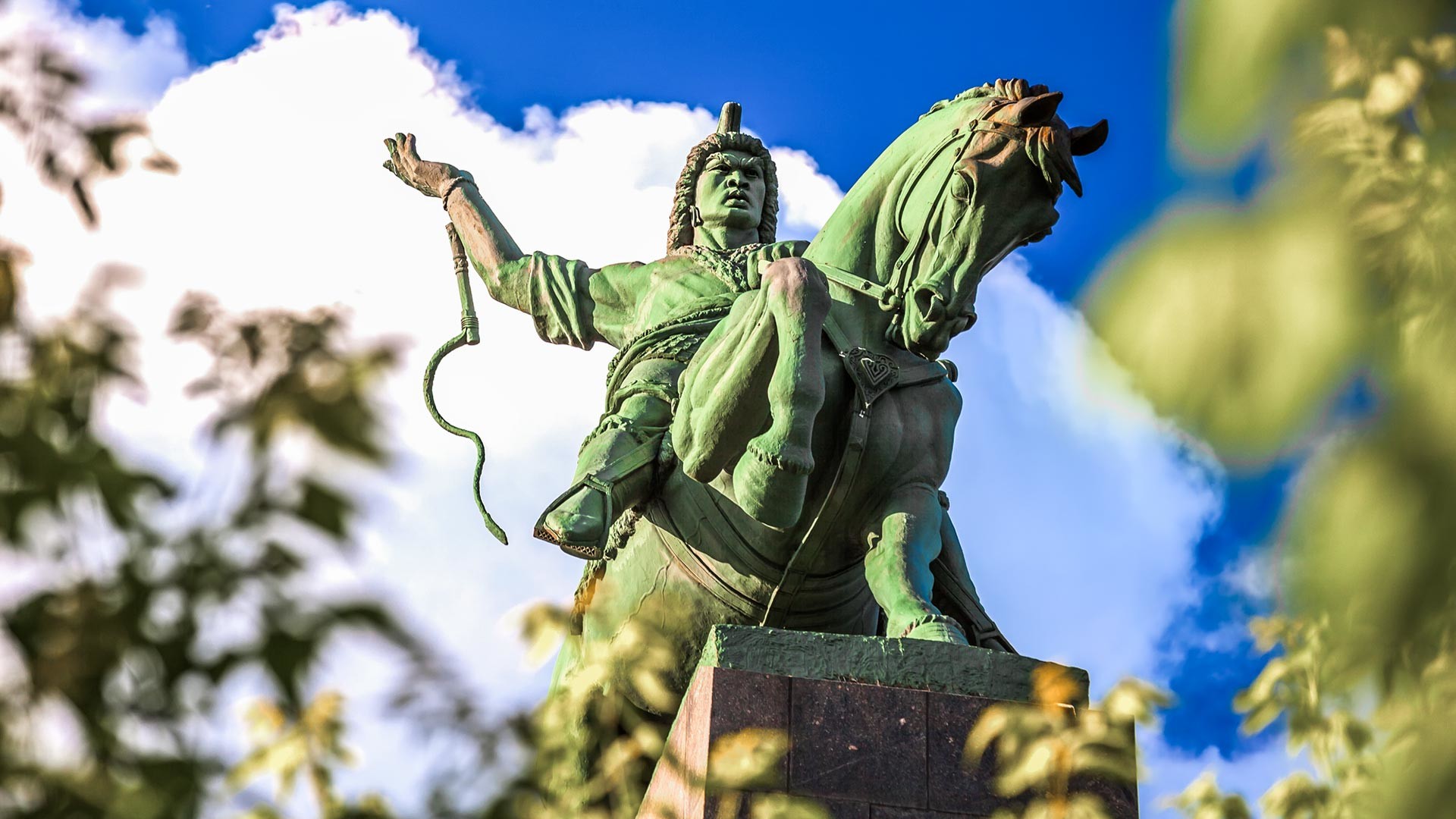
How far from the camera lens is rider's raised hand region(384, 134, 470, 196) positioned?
9445mm

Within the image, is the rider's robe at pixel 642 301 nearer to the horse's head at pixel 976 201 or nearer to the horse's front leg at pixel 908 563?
the horse's front leg at pixel 908 563

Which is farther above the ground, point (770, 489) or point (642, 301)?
point (642, 301)

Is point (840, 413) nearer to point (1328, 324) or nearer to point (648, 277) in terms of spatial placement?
point (648, 277)

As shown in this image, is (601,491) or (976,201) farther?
(601,491)

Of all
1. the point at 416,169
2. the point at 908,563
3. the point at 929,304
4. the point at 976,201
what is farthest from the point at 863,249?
the point at 416,169

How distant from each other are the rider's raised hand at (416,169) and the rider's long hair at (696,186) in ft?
3.76

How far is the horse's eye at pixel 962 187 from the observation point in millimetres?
6777

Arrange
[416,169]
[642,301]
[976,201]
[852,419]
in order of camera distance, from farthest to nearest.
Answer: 1. [416,169]
2. [642,301]
3. [852,419]
4. [976,201]

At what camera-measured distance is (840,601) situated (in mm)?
7527

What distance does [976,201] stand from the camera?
6758 mm

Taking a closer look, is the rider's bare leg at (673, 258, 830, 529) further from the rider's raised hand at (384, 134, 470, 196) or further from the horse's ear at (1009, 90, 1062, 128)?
the rider's raised hand at (384, 134, 470, 196)

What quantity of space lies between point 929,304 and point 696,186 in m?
2.56

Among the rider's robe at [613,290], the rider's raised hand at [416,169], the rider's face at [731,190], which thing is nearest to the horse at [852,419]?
the rider's robe at [613,290]

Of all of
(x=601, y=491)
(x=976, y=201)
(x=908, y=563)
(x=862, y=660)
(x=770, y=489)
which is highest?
(x=976, y=201)
